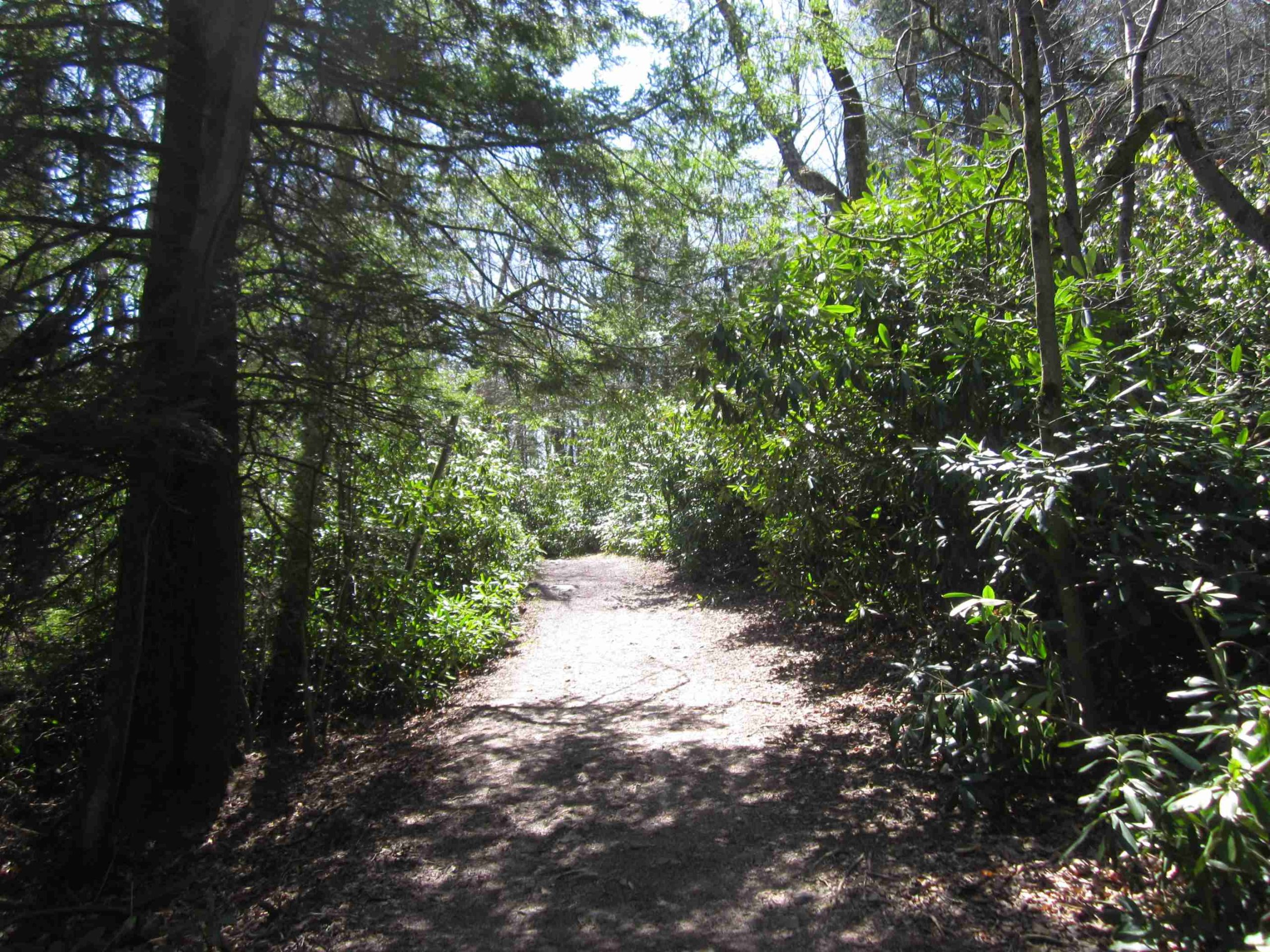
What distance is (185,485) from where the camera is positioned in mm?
5129

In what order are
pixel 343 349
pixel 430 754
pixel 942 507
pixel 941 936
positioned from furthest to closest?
1. pixel 430 754
2. pixel 343 349
3. pixel 942 507
4. pixel 941 936

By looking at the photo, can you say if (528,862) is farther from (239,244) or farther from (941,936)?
(239,244)

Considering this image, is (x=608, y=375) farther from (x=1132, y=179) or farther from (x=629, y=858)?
(x=1132, y=179)

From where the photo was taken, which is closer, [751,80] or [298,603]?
[751,80]

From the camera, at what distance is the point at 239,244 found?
17.0ft

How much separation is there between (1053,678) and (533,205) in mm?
5190

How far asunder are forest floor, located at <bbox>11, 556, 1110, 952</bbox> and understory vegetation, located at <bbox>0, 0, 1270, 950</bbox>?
35 centimetres

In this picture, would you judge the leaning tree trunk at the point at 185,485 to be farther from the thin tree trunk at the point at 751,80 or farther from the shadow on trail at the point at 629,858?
the thin tree trunk at the point at 751,80

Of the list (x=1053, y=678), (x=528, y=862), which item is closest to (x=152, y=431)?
(x=528, y=862)

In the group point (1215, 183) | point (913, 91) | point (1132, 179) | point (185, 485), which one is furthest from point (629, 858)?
point (913, 91)

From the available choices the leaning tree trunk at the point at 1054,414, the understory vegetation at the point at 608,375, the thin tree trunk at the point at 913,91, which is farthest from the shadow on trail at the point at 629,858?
the thin tree trunk at the point at 913,91

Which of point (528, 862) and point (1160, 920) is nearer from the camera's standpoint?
point (1160, 920)

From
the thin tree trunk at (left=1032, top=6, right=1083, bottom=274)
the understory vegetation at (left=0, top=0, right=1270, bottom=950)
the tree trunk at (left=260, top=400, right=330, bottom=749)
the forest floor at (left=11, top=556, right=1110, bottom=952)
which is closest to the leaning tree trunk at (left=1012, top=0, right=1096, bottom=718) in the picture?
the understory vegetation at (left=0, top=0, right=1270, bottom=950)

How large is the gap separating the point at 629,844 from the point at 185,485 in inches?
141
